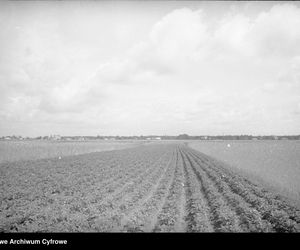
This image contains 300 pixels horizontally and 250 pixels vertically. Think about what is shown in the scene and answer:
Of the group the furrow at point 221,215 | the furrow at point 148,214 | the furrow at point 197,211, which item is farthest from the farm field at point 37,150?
the furrow at point 221,215

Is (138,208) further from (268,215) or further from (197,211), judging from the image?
(268,215)

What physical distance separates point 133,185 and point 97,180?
3.27 m

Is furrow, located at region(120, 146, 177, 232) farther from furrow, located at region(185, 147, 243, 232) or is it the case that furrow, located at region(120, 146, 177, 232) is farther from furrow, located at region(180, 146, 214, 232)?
furrow, located at region(185, 147, 243, 232)

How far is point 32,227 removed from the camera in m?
9.59

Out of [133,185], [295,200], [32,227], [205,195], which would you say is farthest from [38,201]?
[295,200]

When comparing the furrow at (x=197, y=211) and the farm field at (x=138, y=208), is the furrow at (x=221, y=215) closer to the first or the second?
the farm field at (x=138, y=208)

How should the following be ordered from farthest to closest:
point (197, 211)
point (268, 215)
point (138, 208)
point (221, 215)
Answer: point (138, 208) < point (197, 211) < point (268, 215) < point (221, 215)

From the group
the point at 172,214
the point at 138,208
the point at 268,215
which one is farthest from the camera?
the point at 138,208

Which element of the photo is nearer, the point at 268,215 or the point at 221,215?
the point at 221,215

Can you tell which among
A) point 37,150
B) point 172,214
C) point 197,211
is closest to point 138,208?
point 172,214

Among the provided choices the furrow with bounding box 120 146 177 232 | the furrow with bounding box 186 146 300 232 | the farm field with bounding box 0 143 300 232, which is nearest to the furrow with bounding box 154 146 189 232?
the farm field with bounding box 0 143 300 232

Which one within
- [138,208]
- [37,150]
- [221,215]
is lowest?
[138,208]
